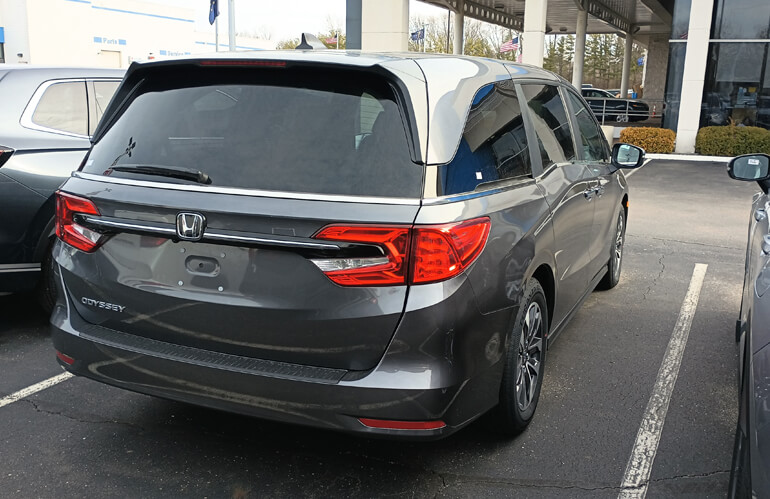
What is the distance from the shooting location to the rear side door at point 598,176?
15.9 feet

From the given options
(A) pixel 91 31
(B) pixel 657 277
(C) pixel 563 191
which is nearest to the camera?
(C) pixel 563 191

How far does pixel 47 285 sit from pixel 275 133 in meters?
3.03

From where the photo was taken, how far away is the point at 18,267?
4.80 m

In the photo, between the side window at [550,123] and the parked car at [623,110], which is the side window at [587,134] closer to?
the side window at [550,123]

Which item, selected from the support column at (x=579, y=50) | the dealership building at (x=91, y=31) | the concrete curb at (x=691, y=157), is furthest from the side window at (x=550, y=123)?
the support column at (x=579, y=50)

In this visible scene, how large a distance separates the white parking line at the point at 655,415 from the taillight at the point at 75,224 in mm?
2516

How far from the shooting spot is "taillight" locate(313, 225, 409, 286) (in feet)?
8.47

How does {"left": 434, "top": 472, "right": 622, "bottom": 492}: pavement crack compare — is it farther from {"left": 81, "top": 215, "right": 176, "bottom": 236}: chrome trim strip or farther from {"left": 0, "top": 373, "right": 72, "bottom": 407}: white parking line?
{"left": 0, "top": 373, "right": 72, "bottom": 407}: white parking line

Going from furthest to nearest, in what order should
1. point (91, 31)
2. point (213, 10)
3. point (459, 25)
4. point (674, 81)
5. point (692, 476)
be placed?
point (91, 31) → point (459, 25) → point (213, 10) → point (674, 81) → point (692, 476)

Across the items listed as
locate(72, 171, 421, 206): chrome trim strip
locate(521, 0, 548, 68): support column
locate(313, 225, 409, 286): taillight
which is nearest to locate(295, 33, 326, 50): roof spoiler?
locate(72, 171, 421, 206): chrome trim strip

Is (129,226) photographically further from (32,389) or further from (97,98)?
(97,98)

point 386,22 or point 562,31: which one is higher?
point 562,31

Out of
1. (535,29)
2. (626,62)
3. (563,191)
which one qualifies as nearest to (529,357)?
(563,191)

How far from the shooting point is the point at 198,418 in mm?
3719
